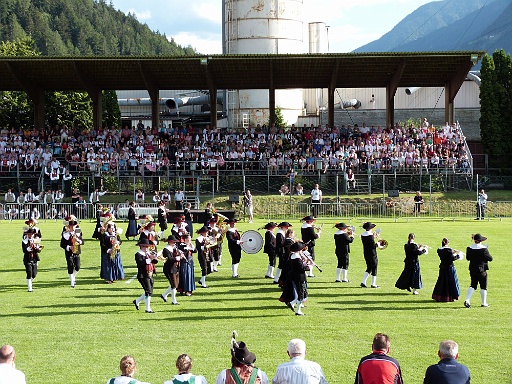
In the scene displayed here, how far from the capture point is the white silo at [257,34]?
6241 cm

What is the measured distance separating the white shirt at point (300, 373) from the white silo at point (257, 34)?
54.8 m

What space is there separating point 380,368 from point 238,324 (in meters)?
7.39

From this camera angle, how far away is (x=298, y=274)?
53.7 ft

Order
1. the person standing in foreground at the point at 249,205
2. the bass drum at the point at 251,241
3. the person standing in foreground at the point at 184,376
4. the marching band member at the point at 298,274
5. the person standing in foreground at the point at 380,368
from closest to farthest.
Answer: the person standing in foreground at the point at 184,376, the person standing in foreground at the point at 380,368, the marching band member at the point at 298,274, the bass drum at the point at 251,241, the person standing in foreground at the point at 249,205

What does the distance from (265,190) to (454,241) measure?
1548cm

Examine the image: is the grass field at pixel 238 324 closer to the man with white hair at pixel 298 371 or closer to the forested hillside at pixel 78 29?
the man with white hair at pixel 298 371

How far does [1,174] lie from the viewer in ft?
139

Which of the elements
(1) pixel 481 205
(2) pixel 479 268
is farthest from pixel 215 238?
(1) pixel 481 205

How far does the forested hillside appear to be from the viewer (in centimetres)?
14750

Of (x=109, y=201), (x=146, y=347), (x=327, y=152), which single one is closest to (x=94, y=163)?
(x=109, y=201)

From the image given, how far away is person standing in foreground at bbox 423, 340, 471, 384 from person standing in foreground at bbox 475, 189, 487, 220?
1197 inches

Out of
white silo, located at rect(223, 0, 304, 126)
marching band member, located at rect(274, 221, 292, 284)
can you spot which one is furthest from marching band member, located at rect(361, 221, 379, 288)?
white silo, located at rect(223, 0, 304, 126)

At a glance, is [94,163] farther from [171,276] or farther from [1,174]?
[171,276]

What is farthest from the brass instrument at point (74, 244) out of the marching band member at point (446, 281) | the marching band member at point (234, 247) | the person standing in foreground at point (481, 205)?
the person standing in foreground at point (481, 205)
